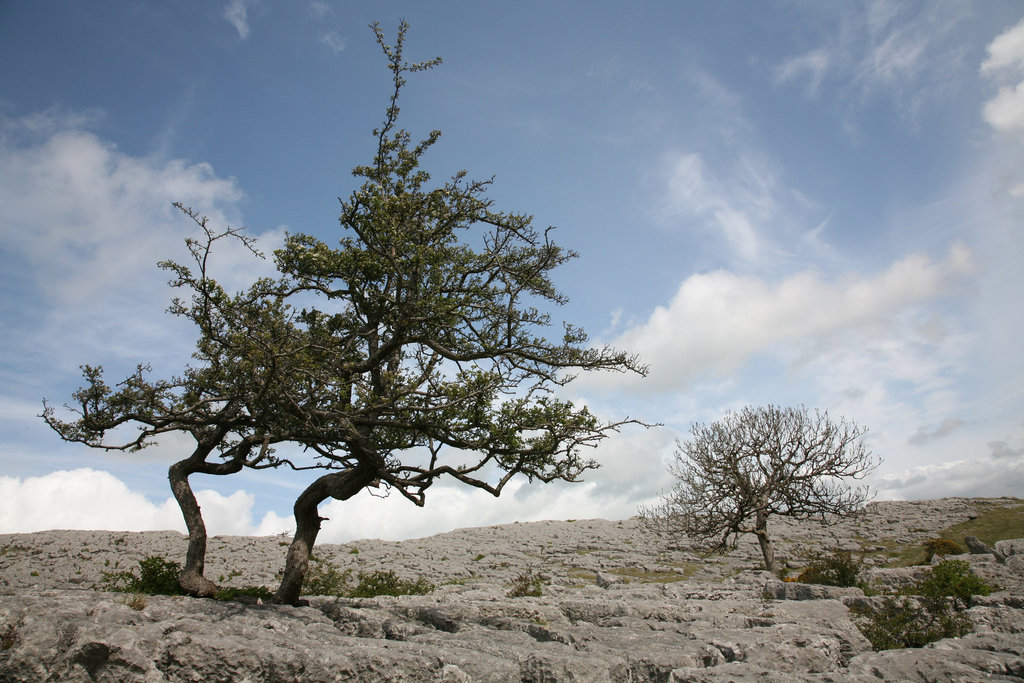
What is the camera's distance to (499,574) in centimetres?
3156

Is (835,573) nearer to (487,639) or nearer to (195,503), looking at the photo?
(487,639)

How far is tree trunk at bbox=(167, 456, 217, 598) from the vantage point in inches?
545

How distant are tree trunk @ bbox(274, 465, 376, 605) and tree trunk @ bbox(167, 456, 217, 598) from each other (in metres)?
1.82

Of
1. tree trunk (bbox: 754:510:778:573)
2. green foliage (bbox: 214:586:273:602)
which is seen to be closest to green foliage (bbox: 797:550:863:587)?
tree trunk (bbox: 754:510:778:573)

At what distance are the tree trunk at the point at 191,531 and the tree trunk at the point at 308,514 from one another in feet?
5.97

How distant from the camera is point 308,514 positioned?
15320 mm

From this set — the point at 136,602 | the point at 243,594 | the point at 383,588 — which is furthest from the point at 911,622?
the point at 243,594

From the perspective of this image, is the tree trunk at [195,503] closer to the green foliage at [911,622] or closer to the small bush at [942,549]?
the green foliage at [911,622]

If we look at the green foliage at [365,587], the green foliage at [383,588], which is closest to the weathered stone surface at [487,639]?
the green foliage at [365,587]

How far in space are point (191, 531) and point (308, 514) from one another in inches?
111

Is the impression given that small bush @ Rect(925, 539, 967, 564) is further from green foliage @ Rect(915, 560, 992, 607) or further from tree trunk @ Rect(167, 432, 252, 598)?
tree trunk @ Rect(167, 432, 252, 598)

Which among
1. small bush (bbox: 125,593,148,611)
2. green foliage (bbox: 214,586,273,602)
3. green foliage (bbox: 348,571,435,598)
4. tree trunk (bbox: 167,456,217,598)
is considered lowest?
green foliage (bbox: 348,571,435,598)

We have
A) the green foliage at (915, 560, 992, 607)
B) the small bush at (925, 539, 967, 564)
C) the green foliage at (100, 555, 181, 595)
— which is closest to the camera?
the green foliage at (100, 555, 181, 595)

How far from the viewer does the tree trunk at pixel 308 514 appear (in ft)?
47.3
